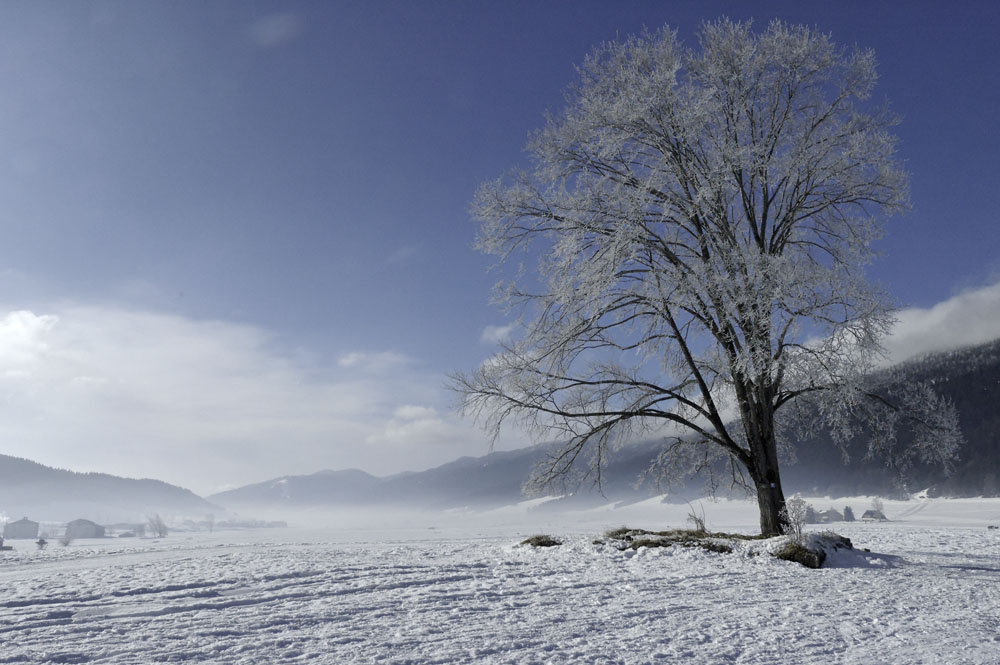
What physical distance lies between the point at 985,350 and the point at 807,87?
18328 centimetres

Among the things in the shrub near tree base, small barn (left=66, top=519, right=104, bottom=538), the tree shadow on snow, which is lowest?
small barn (left=66, top=519, right=104, bottom=538)

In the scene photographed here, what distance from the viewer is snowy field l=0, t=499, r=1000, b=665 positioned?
4.72 m

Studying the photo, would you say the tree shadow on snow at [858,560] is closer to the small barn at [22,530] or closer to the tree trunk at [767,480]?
the tree trunk at [767,480]

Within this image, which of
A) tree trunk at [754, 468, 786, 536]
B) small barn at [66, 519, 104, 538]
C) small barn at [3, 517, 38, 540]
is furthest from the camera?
small barn at [3, 517, 38, 540]

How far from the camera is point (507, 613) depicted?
600cm

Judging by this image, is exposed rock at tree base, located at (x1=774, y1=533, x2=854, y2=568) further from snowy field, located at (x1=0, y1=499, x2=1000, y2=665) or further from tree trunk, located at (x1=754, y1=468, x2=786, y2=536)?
tree trunk, located at (x1=754, y1=468, x2=786, y2=536)

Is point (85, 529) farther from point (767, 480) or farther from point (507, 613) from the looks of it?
point (507, 613)

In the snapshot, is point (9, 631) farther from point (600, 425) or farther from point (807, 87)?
point (807, 87)

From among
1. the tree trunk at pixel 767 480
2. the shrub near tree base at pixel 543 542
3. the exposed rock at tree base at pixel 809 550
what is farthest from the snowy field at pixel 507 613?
the shrub near tree base at pixel 543 542

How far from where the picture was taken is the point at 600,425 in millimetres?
13914

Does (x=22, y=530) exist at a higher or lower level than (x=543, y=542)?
lower

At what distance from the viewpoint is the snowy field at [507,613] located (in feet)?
15.5

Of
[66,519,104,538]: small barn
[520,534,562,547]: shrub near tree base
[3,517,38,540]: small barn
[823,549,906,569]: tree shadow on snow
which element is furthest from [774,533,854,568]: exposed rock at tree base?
[3,517,38,540]: small barn

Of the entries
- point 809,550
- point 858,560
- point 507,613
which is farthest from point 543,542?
point 507,613
